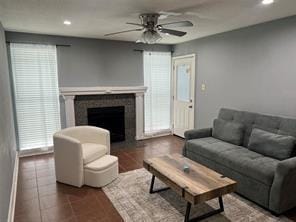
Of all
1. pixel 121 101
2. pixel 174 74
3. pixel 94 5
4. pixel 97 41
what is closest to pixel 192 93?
pixel 174 74

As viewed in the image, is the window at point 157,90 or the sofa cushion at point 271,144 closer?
the sofa cushion at point 271,144

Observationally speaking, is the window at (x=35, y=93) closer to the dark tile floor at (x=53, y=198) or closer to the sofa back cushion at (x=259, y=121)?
the dark tile floor at (x=53, y=198)

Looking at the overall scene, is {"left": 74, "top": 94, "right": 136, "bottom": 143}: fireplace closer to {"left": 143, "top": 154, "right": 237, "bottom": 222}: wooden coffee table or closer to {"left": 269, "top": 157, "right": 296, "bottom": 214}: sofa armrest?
{"left": 143, "top": 154, "right": 237, "bottom": 222}: wooden coffee table

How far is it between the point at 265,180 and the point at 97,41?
4117mm

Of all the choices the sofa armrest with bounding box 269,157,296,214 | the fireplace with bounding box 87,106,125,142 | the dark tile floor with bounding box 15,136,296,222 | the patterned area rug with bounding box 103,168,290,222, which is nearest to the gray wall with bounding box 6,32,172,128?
the fireplace with bounding box 87,106,125,142

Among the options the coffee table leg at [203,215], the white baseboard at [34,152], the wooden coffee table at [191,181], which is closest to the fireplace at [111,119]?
the white baseboard at [34,152]

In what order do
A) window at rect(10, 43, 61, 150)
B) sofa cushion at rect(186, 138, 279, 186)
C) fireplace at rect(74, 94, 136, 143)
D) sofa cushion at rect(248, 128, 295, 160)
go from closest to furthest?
1. sofa cushion at rect(186, 138, 279, 186)
2. sofa cushion at rect(248, 128, 295, 160)
3. window at rect(10, 43, 61, 150)
4. fireplace at rect(74, 94, 136, 143)

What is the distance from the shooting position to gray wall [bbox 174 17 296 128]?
10.9 ft

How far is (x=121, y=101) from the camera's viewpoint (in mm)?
5277

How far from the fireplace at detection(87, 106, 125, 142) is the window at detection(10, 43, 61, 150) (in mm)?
731

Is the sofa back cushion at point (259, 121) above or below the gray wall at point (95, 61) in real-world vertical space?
below

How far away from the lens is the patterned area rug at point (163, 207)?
250cm

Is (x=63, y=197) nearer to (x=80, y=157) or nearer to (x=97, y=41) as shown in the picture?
(x=80, y=157)

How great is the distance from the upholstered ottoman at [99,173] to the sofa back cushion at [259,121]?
2203 millimetres
